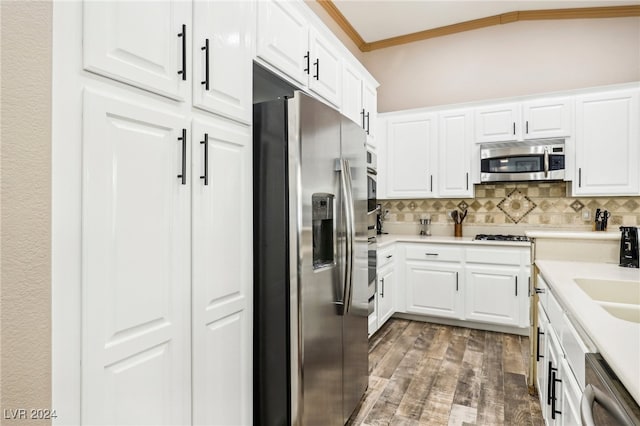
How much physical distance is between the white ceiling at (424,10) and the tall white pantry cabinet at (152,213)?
277 cm

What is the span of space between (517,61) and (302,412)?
166 inches

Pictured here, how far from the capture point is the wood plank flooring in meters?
2.16

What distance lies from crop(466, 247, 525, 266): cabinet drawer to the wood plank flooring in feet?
2.36

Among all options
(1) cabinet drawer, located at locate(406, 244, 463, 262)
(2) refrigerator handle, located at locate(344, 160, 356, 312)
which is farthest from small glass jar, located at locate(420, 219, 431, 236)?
(2) refrigerator handle, located at locate(344, 160, 356, 312)

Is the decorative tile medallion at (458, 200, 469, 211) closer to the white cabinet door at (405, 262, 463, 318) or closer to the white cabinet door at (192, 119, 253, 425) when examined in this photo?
the white cabinet door at (405, 262, 463, 318)

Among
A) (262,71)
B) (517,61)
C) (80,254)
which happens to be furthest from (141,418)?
(517,61)

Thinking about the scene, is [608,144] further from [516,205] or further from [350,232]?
A: [350,232]

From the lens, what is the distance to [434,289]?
151 inches

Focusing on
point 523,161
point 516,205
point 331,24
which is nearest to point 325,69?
point 331,24

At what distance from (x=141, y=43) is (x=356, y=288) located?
1.57 meters

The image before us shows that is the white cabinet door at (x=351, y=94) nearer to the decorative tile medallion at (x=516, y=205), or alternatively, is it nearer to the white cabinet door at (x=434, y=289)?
the white cabinet door at (x=434, y=289)

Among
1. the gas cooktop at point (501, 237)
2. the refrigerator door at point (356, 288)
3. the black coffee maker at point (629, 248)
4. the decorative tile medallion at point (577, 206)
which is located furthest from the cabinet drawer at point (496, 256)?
the refrigerator door at point (356, 288)

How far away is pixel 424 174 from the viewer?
4160 mm

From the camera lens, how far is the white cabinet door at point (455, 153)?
156 inches
